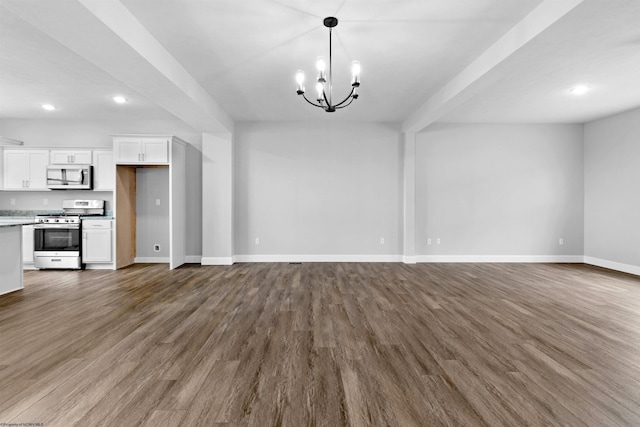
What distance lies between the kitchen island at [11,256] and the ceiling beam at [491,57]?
19.3 ft

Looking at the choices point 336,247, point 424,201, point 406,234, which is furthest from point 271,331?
point 424,201

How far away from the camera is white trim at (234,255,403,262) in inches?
258

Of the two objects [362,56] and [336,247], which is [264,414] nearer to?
[362,56]

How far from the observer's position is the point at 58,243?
5.73 m

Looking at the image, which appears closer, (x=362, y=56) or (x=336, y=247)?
(x=362, y=56)

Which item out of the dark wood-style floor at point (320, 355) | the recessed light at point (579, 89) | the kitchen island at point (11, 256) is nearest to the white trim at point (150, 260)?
the dark wood-style floor at point (320, 355)

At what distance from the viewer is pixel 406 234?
651 centimetres

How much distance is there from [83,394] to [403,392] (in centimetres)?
197

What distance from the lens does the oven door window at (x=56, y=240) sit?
573cm

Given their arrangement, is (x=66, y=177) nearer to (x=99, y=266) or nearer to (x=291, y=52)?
(x=99, y=266)

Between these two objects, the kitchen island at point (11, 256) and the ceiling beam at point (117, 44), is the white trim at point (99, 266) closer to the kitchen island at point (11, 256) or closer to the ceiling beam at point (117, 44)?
the kitchen island at point (11, 256)

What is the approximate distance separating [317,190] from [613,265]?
581cm

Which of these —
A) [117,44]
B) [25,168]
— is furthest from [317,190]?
[25,168]

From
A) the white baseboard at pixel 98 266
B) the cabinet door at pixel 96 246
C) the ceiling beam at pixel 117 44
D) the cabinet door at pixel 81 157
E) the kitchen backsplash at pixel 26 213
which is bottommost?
the white baseboard at pixel 98 266
